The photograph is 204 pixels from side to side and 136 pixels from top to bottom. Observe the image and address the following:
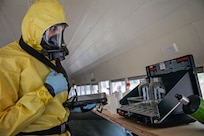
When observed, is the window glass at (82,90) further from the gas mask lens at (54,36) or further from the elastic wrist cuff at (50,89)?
the elastic wrist cuff at (50,89)

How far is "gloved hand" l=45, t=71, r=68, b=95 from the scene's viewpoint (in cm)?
102

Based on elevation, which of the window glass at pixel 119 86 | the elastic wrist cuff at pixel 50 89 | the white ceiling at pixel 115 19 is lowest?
the elastic wrist cuff at pixel 50 89

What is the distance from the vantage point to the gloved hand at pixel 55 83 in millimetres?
1023

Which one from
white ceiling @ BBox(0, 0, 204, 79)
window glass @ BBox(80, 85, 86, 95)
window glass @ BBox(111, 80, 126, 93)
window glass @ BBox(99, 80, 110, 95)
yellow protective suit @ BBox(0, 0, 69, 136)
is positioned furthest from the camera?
window glass @ BBox(80, 85, 86, 95)

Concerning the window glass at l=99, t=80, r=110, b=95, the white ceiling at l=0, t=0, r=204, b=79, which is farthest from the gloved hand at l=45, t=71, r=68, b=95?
the window glass at l=99, t=80, r=110, b=95

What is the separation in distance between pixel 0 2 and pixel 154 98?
145 centimetres

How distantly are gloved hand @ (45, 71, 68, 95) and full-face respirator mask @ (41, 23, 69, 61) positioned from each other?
145 millimetres

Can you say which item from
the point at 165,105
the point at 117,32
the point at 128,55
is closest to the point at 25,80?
the point at 165,105

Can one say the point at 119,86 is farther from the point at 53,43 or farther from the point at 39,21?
the point at 39,21

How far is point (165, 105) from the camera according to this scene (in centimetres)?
101

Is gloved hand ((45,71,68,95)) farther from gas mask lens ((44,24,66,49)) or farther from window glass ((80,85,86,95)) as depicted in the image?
window glass ((80,85,86,95))

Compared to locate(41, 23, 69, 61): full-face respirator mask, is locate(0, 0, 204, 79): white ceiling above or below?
above

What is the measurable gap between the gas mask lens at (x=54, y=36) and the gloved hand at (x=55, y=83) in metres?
0.21

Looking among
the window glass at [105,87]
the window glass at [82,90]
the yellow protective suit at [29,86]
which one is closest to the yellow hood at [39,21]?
the yellow protective suit at [29,86]
